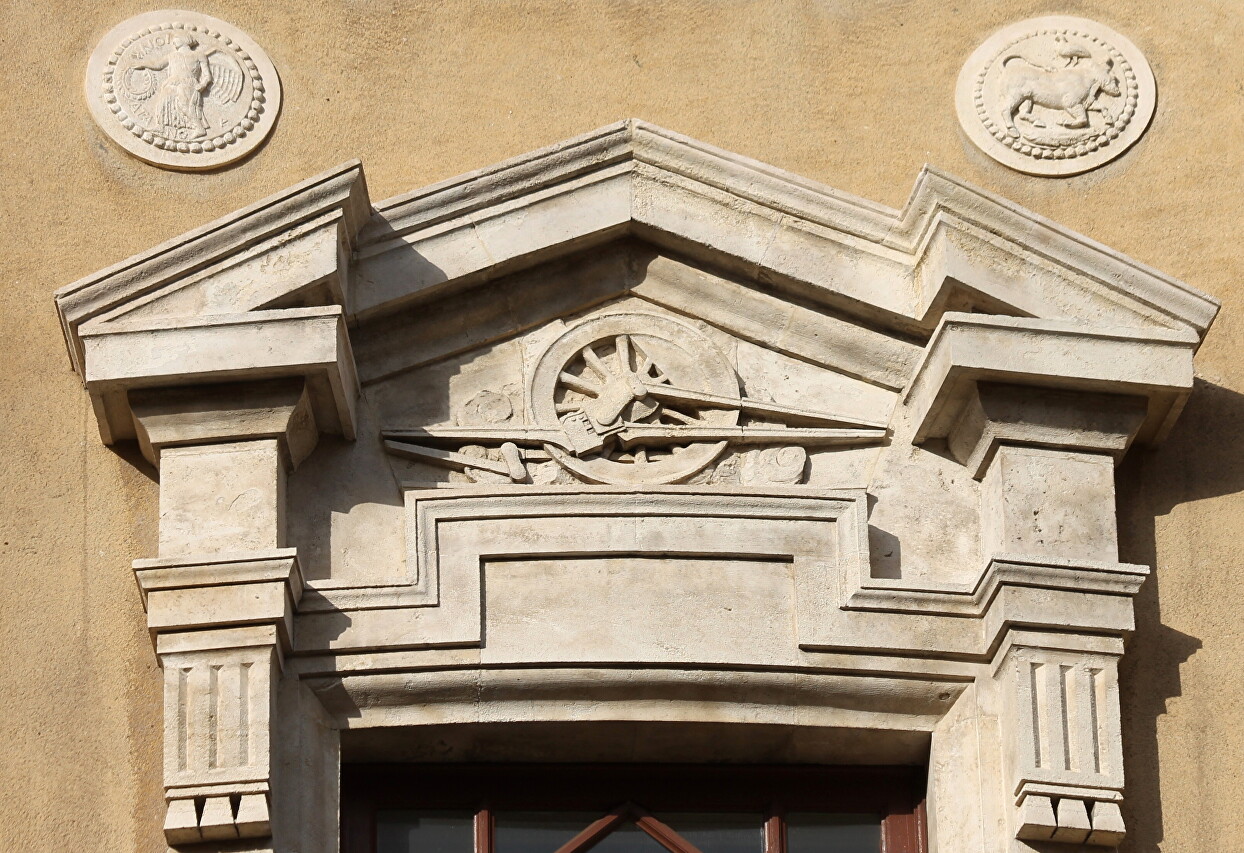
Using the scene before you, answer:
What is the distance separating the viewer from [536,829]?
8398mm

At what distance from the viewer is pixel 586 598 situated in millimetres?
8289

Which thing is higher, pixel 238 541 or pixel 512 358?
pixel 512 358

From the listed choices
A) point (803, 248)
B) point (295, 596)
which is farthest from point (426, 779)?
point (803, 248)

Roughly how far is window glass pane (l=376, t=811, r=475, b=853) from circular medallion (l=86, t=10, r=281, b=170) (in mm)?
2275

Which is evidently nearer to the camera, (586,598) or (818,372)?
(586,598)

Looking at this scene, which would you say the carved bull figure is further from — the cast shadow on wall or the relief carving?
the relief carving

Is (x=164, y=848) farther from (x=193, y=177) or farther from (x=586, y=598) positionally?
(x=193, y=177)

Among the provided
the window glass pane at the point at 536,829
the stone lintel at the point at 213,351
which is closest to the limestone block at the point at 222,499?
the stone lintel at the point at 213,351

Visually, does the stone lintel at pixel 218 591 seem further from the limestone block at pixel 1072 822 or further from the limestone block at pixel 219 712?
the limestone block at pixel 1072 822

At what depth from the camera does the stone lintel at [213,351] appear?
27.1ft

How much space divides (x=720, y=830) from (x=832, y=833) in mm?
342

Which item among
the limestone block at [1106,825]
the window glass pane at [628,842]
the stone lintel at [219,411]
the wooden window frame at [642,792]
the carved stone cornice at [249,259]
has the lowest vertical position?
the limestone block at [1106,825]

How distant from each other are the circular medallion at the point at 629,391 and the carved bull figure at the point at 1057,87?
145 centimetres

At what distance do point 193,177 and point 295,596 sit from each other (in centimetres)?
168
